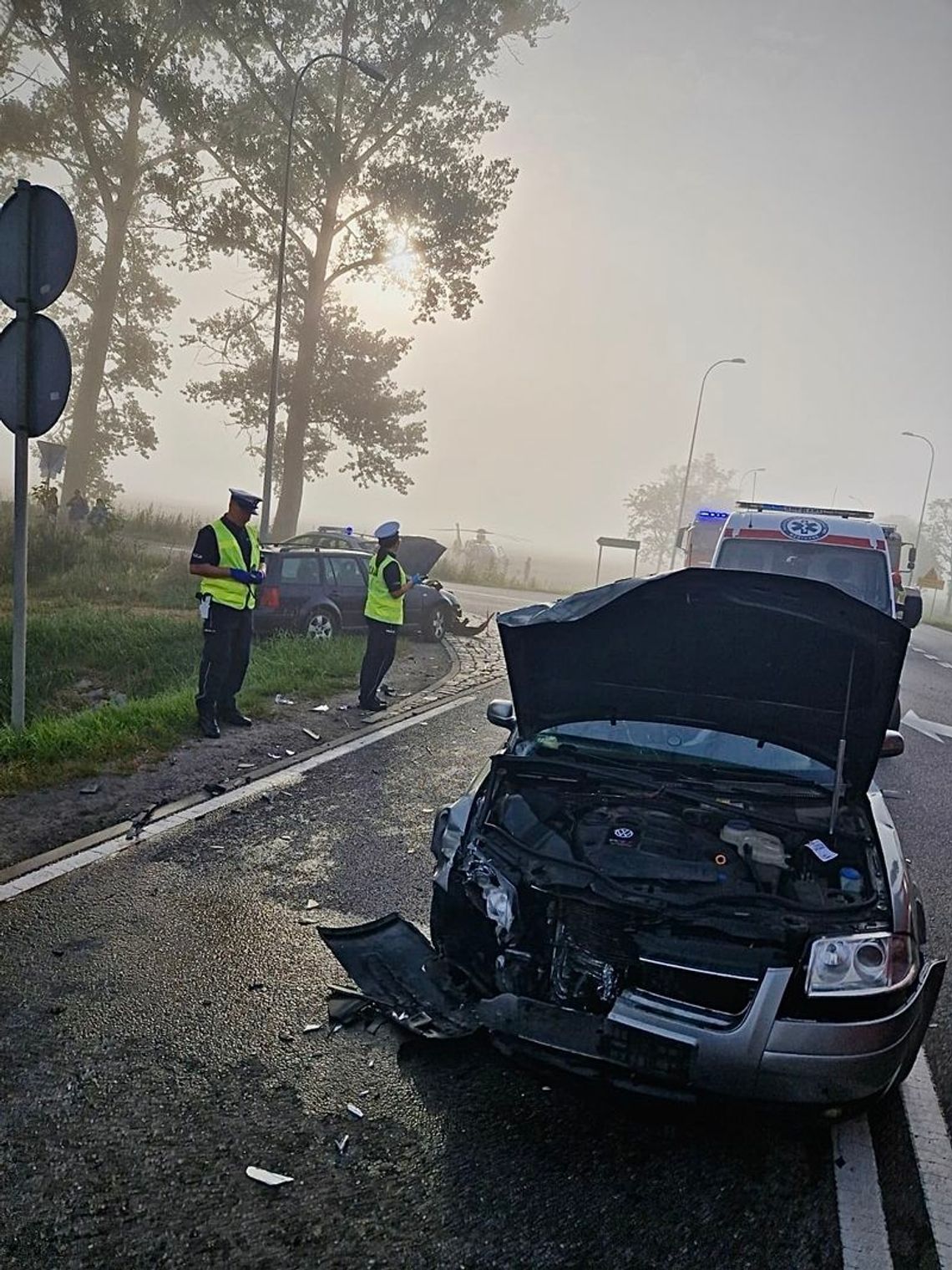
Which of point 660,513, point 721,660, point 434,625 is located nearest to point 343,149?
point 434,625

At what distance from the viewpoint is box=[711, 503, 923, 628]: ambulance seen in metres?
8.85

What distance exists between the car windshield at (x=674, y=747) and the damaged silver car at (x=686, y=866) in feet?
0.03

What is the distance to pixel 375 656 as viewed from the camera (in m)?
9.06

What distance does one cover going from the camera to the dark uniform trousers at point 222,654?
7539 millimetres

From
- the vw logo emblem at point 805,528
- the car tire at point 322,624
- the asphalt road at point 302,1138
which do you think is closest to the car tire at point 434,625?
the car tire at point 322,624

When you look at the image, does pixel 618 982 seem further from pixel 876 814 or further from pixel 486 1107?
pixel 876 814

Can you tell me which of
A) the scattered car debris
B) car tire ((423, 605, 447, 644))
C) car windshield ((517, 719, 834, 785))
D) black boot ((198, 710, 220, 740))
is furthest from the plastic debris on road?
car tire ((423, 605, 447, 644))

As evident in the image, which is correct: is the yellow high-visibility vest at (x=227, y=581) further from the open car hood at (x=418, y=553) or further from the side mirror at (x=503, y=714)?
the open car hood at (x=418, y=553)

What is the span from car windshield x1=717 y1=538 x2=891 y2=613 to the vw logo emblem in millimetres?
98

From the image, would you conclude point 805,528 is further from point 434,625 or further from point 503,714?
point 434,625

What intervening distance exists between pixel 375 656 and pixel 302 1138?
646 cm

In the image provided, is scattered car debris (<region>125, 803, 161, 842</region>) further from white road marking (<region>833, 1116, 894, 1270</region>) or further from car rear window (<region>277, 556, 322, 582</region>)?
car rear window (<region>277, 556, 322, 582</region>)

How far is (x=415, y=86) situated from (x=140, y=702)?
2478 cm

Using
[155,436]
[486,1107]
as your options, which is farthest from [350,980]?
[155,436]
